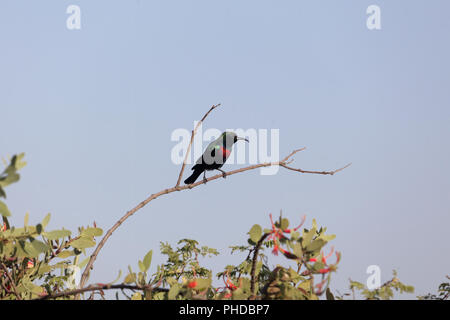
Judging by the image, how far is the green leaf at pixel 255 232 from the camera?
6.82 ft

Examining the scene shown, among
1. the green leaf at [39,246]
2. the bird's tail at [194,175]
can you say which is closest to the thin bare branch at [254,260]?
the green leaf at [39,246]

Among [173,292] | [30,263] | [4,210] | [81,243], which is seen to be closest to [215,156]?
[81,243]

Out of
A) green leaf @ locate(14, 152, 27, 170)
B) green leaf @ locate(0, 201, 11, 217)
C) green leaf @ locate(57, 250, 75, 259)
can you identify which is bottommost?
green leaf @ locate(57, 250, 75, 259)

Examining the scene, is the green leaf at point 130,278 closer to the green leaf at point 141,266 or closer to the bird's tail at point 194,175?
the green leaf at point 141,266

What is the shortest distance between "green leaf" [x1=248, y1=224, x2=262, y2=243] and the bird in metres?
6.64

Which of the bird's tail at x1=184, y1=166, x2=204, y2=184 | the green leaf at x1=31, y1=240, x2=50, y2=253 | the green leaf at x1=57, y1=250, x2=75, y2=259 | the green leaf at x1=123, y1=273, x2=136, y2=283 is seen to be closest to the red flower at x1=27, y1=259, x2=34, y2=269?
the green leaf at x1=57, y1=250, x2=75, y2=259

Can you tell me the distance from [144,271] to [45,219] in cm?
61

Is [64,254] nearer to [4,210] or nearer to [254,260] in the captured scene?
[4,210]

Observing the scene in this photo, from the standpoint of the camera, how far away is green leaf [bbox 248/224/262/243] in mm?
2080

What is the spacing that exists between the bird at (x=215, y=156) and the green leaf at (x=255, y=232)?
664cm

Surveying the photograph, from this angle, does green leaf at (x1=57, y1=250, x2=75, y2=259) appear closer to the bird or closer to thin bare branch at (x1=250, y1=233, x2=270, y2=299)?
thin bare branch at (x1=250, y1=233, x2=270, y2=299)
